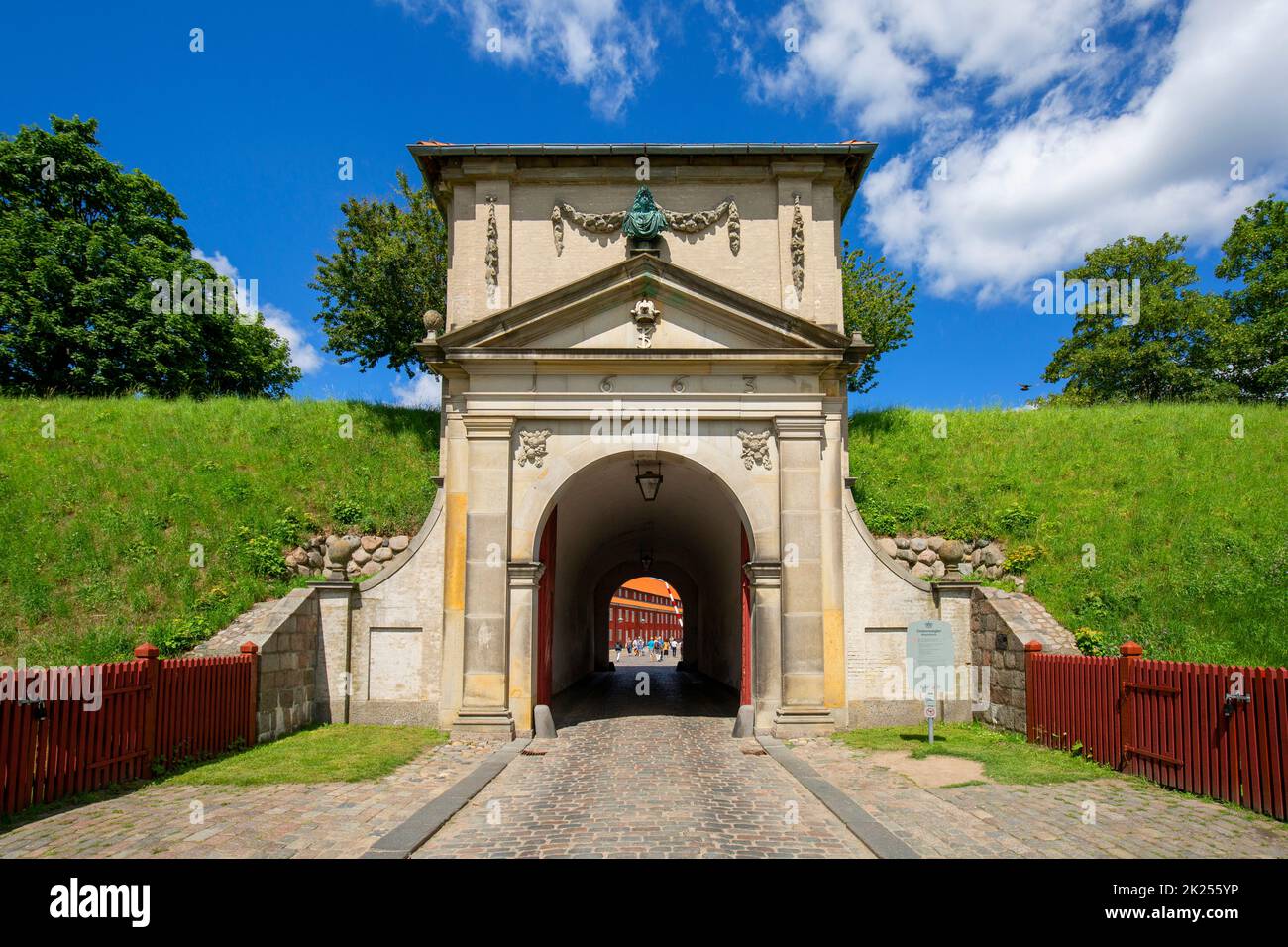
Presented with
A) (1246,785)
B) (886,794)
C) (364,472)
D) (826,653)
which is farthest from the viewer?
(364,472)

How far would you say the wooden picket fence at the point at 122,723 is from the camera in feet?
25.7

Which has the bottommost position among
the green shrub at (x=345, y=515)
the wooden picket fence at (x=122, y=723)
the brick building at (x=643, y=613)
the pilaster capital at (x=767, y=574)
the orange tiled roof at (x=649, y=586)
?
the brick building at (x=643, y=613)

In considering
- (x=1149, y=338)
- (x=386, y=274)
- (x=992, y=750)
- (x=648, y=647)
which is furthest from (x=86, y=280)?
(x=648, y=647)

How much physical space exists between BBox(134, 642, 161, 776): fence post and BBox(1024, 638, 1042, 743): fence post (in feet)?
39.6

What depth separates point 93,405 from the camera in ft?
69.7

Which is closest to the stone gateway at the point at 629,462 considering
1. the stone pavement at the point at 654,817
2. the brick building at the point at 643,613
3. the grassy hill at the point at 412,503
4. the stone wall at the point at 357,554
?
the stone wall at the point at 357,554

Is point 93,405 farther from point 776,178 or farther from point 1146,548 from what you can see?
point 1146,548

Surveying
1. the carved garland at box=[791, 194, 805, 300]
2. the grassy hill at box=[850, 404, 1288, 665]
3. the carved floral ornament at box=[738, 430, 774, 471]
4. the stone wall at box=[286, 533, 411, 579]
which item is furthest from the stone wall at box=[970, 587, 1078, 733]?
the stone wall at box=[286, 533, 411, 579]

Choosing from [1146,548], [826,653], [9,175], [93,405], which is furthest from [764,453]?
[9,175]

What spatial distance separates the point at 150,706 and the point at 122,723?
43 centimetres

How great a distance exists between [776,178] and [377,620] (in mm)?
11196

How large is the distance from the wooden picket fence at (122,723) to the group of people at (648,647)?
40.6 m

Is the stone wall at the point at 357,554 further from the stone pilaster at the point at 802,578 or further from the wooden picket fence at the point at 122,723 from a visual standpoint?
the stone pilaster at the point at 802,578

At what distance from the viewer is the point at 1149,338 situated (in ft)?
112
